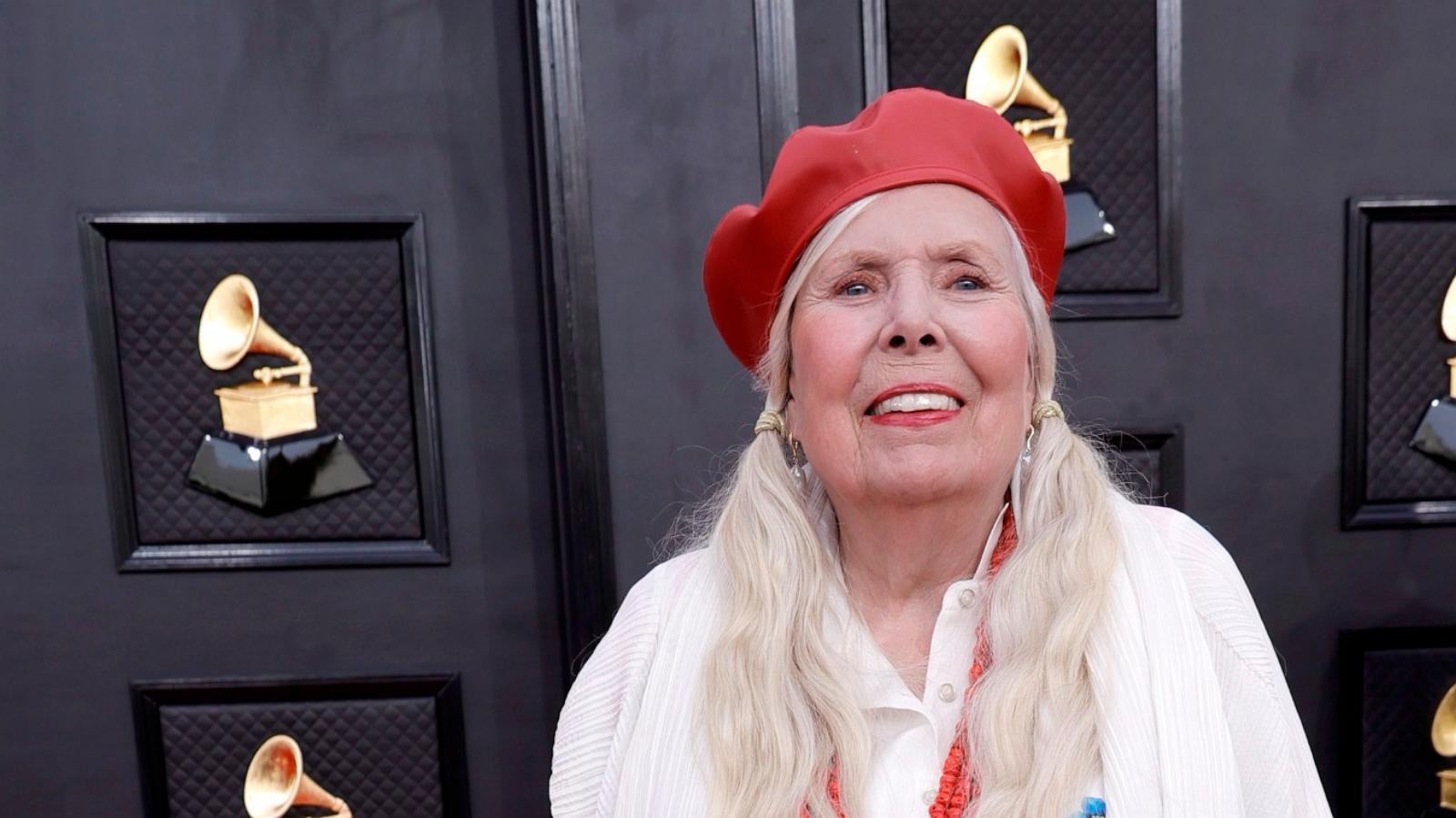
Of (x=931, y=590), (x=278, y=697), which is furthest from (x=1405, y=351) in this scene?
(x=278, y=697)

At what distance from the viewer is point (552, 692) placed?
69.6 inches

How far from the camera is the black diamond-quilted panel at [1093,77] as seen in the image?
1.59m

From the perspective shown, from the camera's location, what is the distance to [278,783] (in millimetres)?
1742

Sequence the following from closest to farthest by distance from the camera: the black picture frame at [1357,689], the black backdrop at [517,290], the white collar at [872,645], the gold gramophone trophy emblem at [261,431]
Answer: the white collar at [872,645], the black backdrop at [517,290], the gold gramophone trophy emblem at [261,431], the black picture frame at [1357,689]

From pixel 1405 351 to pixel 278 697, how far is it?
6.79ft

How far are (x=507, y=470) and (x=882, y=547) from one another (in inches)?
35.9

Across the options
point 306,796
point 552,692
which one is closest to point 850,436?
point 552,692

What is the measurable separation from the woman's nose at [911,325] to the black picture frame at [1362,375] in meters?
1.17

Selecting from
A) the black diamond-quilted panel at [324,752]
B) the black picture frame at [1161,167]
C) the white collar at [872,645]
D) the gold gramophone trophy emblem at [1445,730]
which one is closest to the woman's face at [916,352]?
the white collar at [872,645]

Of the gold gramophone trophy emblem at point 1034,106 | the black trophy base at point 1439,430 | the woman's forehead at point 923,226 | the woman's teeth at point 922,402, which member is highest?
the gold gramophone trophy emblem at point 1034,106

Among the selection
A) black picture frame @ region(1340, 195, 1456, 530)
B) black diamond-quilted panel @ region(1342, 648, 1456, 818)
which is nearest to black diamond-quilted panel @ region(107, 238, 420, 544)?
black picture frame @ region(1340, 195, 1456, 530)

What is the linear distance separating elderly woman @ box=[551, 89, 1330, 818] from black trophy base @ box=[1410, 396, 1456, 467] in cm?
103

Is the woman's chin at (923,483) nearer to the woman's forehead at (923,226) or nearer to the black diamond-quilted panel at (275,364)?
the woman's forehead at (923,226)

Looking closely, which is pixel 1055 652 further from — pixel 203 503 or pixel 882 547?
pixel 203 503
